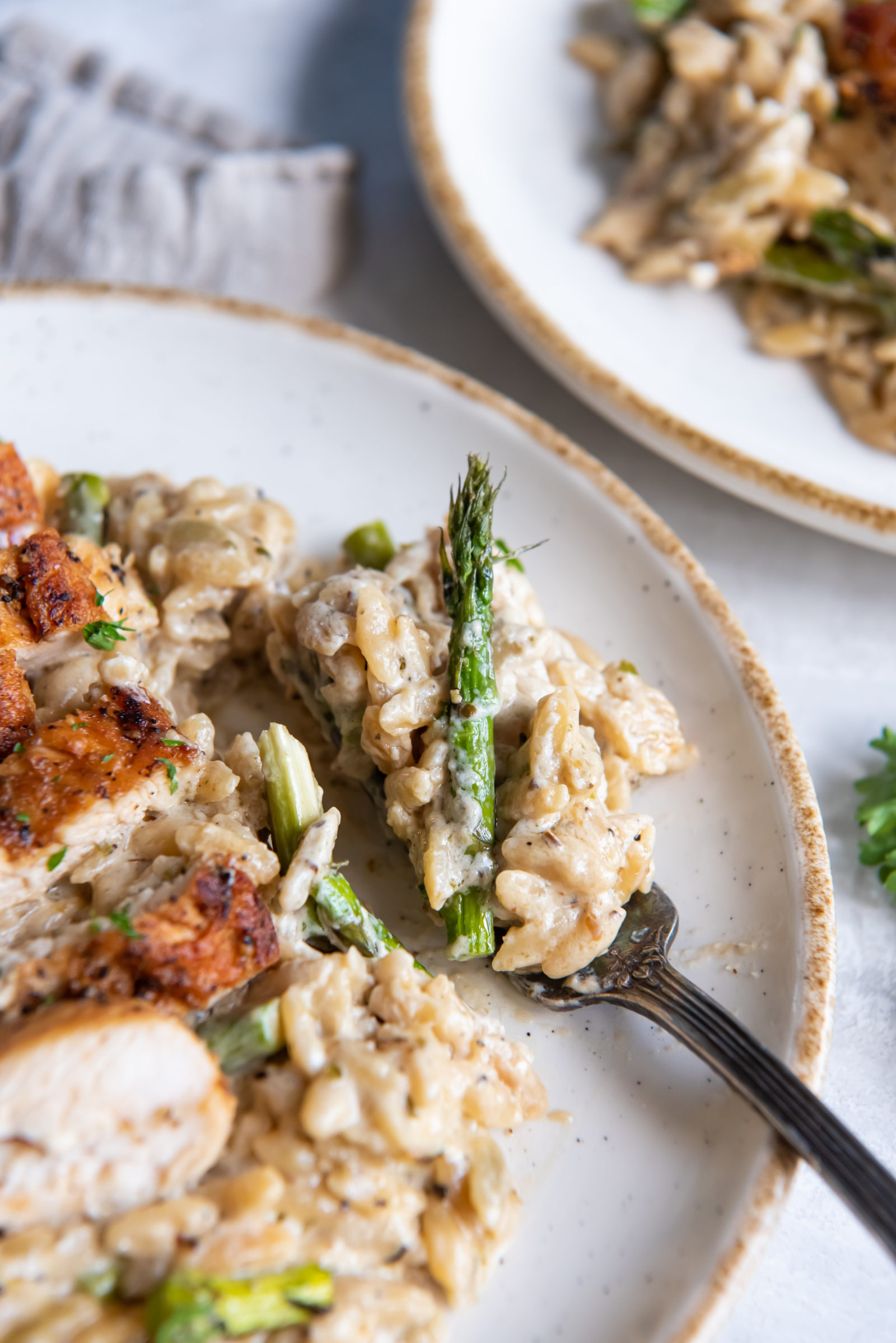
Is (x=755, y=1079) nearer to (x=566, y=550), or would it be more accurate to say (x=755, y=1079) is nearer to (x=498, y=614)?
(x=498, y=614)

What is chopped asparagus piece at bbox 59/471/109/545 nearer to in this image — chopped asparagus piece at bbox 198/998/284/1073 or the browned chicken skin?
the browned chicken skin

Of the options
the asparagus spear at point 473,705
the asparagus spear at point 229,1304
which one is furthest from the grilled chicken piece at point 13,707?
the asparagus spear at point 229,1304

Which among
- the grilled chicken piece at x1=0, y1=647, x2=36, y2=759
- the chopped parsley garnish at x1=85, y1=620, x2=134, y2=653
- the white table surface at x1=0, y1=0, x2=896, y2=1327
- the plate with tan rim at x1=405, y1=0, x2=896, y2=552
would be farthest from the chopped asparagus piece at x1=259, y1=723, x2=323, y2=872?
the plate with tan rim at x1=405, y1=0, x2=896, y2=552

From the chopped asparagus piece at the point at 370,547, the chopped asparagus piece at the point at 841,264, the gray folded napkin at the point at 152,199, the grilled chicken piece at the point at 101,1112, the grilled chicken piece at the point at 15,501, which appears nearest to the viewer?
the grilled chicken piece at the point at 101,1112

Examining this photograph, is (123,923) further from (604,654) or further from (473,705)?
(604,654)

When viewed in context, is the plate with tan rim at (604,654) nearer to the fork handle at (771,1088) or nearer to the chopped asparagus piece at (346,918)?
the fork handle at (771,1088)
